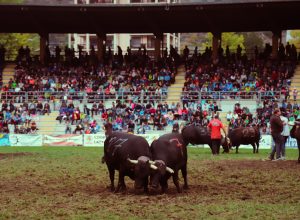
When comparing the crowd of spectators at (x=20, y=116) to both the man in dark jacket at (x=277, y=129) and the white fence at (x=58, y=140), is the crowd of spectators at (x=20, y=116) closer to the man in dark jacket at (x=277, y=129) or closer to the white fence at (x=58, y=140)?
the white fence at (x=58, y=140)

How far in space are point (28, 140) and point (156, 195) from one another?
24609mm

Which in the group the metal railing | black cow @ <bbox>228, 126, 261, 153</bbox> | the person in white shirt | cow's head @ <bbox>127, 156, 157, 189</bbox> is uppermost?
the metal railing

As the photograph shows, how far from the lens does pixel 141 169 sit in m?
15.6

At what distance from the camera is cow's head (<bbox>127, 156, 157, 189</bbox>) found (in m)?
15.6

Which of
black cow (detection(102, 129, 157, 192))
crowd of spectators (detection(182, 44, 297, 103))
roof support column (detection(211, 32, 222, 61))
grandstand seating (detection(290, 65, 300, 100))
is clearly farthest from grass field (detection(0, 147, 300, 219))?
roof support column (detection(211, 32, 222, 61))

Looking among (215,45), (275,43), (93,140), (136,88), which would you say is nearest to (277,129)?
(93,140)

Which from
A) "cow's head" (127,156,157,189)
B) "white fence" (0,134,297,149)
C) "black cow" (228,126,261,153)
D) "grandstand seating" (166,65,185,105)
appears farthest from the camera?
"grandstand seating" (166,65,185,105)

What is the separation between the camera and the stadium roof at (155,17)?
4759 centimetres

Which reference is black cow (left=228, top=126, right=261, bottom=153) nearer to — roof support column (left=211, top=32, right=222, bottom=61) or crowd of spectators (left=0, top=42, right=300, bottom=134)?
crowd of spectators (left=0, top=42, right=300, bottom=134)

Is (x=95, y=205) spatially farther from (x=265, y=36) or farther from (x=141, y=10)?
(x=265, y=36)

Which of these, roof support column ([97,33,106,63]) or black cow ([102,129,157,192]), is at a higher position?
roof support column ([97,33,106,63])

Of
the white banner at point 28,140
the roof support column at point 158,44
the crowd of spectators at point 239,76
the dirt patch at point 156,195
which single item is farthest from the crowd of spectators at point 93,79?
the dirt patch at point 156,195

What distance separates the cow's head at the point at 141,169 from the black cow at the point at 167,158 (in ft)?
0.57

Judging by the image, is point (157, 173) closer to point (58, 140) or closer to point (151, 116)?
point (58, 140)
